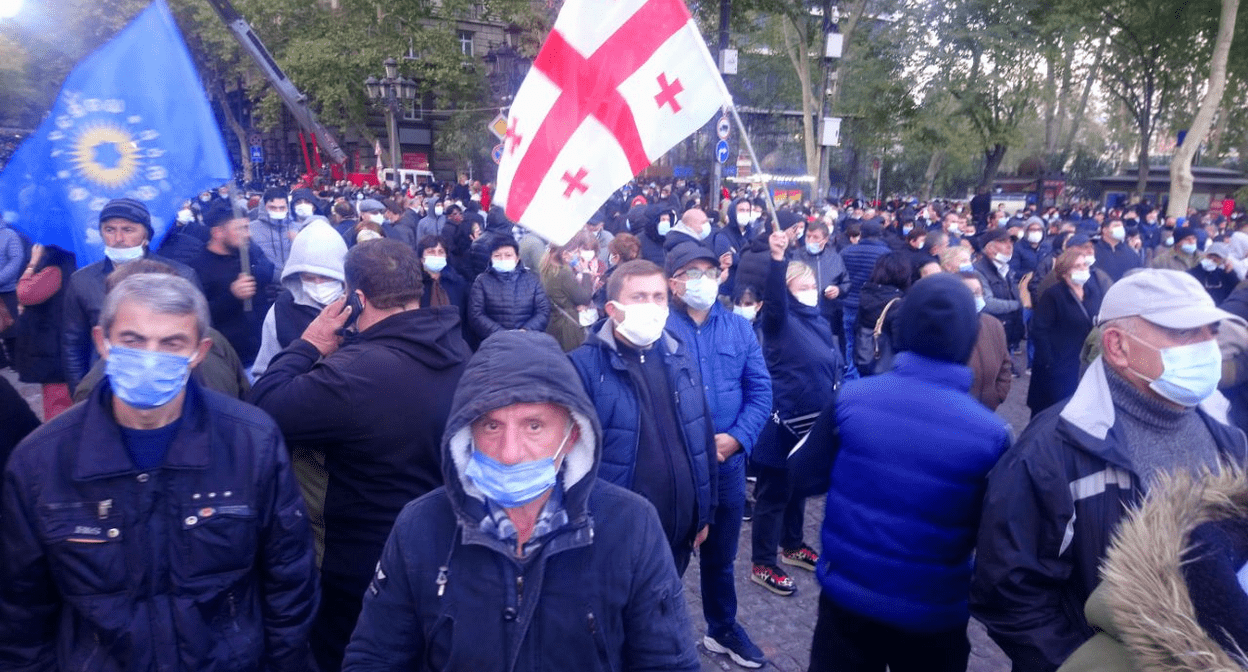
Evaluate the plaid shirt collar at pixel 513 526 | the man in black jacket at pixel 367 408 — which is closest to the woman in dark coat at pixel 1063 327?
the man in black jacket at pixel 367 408

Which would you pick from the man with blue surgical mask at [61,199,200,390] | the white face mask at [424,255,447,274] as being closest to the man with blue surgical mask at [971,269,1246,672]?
the man with blue surgical mask at [61,199,200,390]

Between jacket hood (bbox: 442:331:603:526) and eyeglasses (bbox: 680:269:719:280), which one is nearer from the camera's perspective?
jacket hood (bbox: 442:331:603:526)

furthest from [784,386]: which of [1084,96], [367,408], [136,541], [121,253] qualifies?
[1084,96]

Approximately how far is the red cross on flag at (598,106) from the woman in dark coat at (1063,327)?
312 cm

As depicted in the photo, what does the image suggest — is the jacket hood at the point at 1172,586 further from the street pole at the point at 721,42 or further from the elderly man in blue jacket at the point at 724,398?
the street pole at the point at 721,42

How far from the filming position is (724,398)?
3.65 meters

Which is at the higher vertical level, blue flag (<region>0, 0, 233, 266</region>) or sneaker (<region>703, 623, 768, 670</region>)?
blue flag (<region>0, 0, 233, 266</region>)

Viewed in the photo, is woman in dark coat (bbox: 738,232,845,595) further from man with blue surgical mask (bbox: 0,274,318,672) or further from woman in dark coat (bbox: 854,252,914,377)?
man with blue surgical mask (bbox: 0,274,318,672)

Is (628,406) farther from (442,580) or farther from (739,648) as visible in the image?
(739,648)

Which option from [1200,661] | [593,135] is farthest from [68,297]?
[1200,661]

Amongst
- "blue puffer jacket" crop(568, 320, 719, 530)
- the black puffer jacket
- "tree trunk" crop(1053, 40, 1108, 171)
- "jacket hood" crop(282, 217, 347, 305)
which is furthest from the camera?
"tree trunk" crop(1053, 40, 1108, 171)

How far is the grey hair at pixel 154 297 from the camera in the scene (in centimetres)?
208

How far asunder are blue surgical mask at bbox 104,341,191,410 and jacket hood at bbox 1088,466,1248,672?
7.09 ft

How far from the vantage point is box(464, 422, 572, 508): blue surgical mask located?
172 cm
